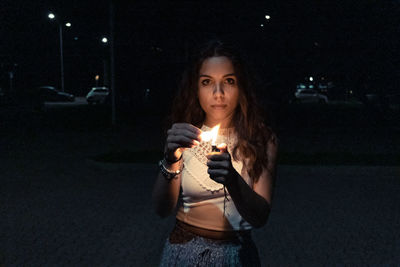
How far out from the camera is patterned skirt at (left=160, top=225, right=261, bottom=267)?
6.26 feet

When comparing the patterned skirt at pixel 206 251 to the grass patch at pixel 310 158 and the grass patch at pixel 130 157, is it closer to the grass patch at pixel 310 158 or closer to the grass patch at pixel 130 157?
the grass patch at pixel 310 158

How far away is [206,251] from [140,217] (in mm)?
5419

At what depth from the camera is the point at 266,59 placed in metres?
23.7

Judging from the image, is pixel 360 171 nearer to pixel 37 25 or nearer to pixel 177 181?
pixel 177 181

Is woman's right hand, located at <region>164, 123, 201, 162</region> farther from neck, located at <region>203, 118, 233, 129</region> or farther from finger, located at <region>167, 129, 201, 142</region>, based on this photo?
neck, located at <region>203, 118, 233, 129</region>

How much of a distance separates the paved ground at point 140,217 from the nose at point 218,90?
3762 millimetres

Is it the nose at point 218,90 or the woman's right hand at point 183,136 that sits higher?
the nose at point 218,90

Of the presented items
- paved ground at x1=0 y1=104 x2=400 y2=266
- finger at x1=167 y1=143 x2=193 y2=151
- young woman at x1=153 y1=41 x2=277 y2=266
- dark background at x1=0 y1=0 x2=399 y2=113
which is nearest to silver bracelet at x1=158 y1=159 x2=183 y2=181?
young woman at x1=153 y1=41 x2=277 y2=266

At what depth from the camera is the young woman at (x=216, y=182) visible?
192 cm

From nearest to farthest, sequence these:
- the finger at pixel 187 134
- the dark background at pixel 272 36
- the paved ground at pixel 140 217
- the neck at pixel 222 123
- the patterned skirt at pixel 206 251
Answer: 1. the finger at pixel 187 134
2. the patterned skirt at pixel 206 251
3. the neck at pixel 222 123
4. the paved ground at pixel 140 217
5. the dark background at pixel 272 36

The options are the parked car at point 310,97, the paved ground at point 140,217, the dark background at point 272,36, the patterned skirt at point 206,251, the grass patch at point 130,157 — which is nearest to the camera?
the patterned skirt at point 206,251

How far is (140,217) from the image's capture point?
23.6ft

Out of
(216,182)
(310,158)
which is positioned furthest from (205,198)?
(310,158)

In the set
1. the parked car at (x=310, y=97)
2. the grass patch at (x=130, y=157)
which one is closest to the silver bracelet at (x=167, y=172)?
the grass patch at (x=130, y=157)
